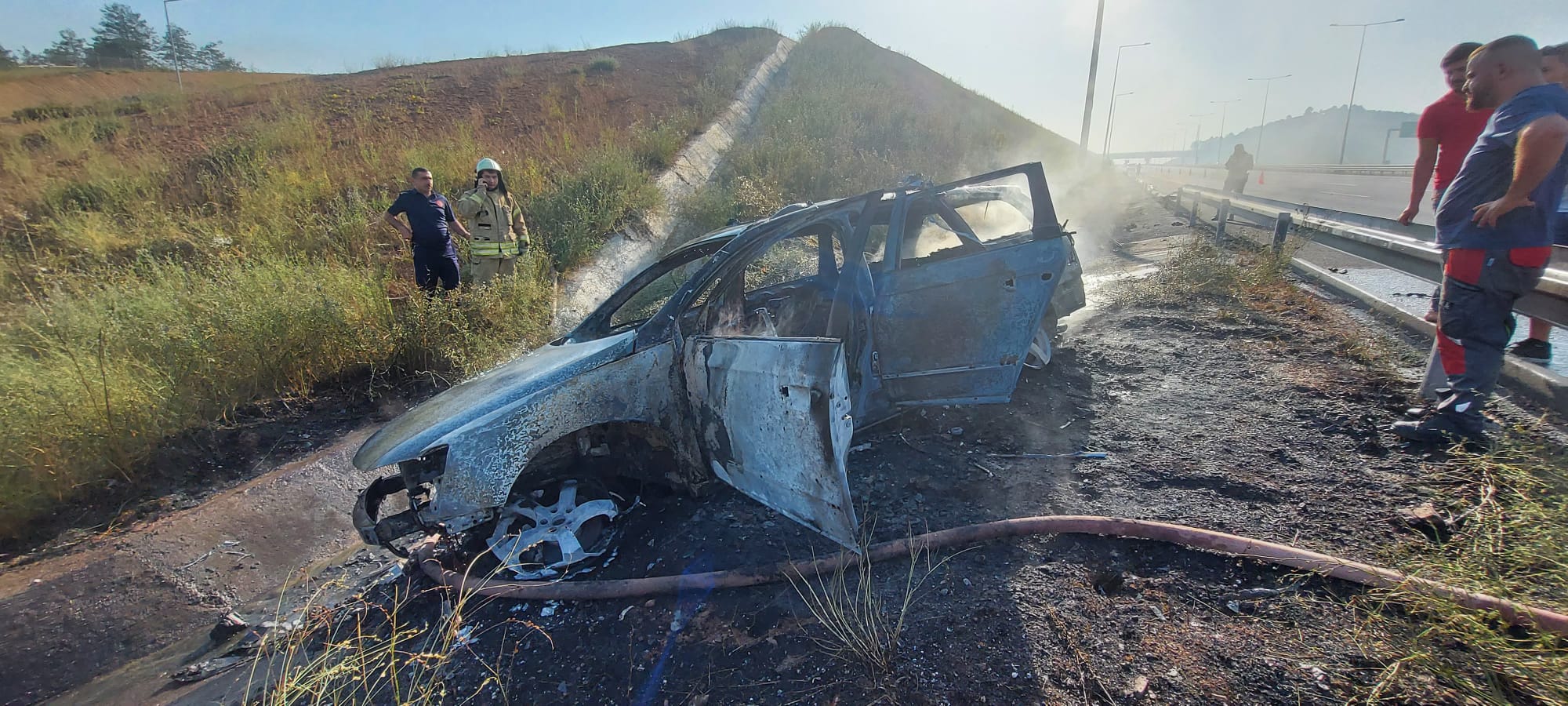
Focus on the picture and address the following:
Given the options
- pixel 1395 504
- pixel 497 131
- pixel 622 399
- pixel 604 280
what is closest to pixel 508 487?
pixel 622 399

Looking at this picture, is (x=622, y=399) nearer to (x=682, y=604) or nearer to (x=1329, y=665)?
(x=682, y=604)

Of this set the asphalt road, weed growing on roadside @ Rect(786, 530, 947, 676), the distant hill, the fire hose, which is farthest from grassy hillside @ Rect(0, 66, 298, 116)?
the distant hill

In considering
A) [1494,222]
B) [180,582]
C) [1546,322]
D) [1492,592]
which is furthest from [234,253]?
[1546,322]

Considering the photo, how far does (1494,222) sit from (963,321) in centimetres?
221

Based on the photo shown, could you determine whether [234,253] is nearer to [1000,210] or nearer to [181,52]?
[1000,210]

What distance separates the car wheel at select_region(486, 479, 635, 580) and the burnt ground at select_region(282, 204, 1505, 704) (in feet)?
0.46

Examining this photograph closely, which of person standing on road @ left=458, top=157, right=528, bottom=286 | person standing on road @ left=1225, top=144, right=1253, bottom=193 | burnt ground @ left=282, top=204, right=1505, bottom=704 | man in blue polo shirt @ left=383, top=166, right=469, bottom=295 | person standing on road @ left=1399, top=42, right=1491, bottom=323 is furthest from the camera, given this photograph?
person standing on road @ left=1225, top=144, right=1253, bottom=193

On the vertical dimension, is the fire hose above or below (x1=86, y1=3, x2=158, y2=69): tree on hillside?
below

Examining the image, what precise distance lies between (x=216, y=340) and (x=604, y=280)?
12.1ft

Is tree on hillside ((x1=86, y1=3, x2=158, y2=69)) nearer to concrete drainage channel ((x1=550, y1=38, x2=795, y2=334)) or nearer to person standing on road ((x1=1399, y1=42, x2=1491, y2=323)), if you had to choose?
concrete drainage channel ((x1=550, y1=38, x2=795, y2=334))

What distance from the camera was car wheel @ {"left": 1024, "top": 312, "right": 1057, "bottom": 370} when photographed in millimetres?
4281

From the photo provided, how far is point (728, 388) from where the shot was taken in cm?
263

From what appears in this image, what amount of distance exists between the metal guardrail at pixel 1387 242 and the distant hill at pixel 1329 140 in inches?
2569

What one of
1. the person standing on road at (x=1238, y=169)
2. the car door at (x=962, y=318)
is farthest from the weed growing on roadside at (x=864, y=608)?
the person standing on road at (x=1238, y=169)
